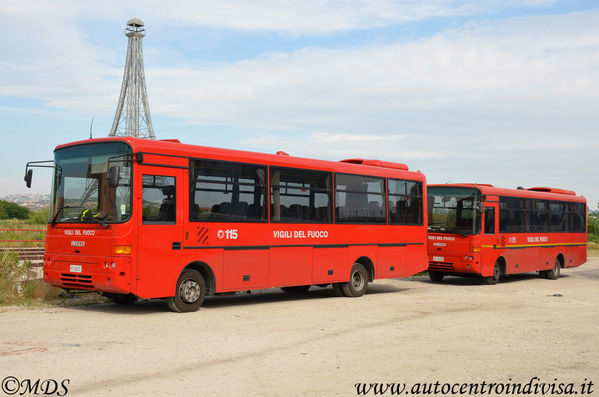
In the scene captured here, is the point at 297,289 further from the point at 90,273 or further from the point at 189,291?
the point at 90,273

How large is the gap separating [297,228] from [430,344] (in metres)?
6.24

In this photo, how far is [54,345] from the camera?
9.48 m

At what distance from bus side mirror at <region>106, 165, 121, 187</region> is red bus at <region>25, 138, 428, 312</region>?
27 mm

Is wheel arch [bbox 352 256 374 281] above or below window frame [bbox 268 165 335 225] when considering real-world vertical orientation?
below

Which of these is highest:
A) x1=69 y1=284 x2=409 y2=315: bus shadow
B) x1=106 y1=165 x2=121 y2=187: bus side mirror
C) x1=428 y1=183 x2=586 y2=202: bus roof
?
x1=428 y1=183 x2=586 y2=202: bus roof

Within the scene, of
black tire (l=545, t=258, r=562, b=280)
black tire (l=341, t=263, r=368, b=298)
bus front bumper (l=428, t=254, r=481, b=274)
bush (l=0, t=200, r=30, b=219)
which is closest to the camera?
black tire (l=341, t=263, r=368, b=298)

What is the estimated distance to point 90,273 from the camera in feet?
42.5

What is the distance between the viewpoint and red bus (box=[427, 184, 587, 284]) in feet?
73.3

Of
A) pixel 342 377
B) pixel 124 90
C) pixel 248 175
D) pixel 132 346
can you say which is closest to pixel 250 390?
pixel 342 377

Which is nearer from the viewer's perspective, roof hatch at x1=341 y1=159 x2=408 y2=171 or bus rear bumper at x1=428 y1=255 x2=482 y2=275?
roof hatch at x1=341 y1=159 x2=408 y2=171

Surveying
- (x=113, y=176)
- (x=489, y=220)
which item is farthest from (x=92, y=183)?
(x=489, y=220)

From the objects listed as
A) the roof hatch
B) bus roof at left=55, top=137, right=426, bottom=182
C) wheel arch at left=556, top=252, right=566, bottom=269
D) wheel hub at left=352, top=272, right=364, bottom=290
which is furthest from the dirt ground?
wheel arch at left=556, top=252, right=566, bottom=269

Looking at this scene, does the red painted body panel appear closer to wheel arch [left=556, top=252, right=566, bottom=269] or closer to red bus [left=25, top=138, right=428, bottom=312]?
red bus [left=25, top=138, right=428, bottom=312]

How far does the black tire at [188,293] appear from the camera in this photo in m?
13.5
